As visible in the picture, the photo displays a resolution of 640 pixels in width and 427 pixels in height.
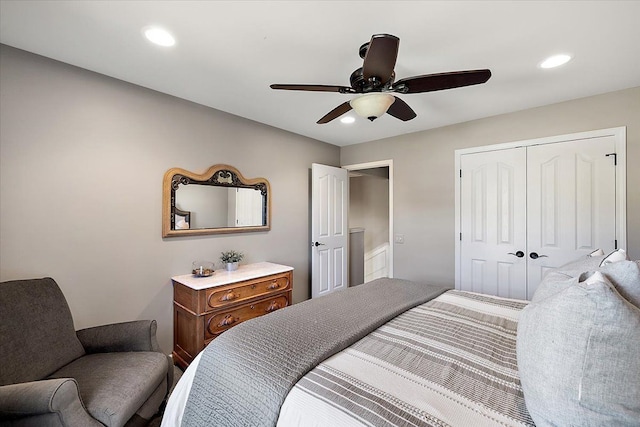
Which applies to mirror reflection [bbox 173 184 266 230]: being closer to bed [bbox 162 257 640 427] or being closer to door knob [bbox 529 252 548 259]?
bed [bbox 162 257 640 427]

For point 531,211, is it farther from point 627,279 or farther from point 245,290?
point 245,290

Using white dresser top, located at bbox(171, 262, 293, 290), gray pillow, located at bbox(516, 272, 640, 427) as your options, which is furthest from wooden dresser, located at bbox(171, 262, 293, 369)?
gray pillow, located at bbox(516, 272, 640, 427)

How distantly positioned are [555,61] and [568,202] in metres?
1.36

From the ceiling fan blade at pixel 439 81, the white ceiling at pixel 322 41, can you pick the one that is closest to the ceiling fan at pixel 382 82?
the ceiling fan blade at pixel 439 81

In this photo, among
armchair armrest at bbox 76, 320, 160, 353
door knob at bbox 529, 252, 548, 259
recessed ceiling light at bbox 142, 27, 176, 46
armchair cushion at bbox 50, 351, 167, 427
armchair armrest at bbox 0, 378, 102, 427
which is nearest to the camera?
armchair armrest at bbox 0, 378, 102, 427

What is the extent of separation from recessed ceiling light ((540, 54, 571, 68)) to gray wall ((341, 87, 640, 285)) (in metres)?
0.92

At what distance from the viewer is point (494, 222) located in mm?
2957

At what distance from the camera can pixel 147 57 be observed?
1.86m

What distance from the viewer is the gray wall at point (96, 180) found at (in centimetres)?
177

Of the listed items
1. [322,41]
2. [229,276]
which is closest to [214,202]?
[229,276]

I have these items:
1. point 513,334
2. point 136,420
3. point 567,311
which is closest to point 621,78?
point 513,334

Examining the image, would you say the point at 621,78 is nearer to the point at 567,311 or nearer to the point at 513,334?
the point at 513,334

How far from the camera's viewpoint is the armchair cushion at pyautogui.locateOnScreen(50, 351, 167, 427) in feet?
4.13

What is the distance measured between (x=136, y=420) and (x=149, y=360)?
288 mm
